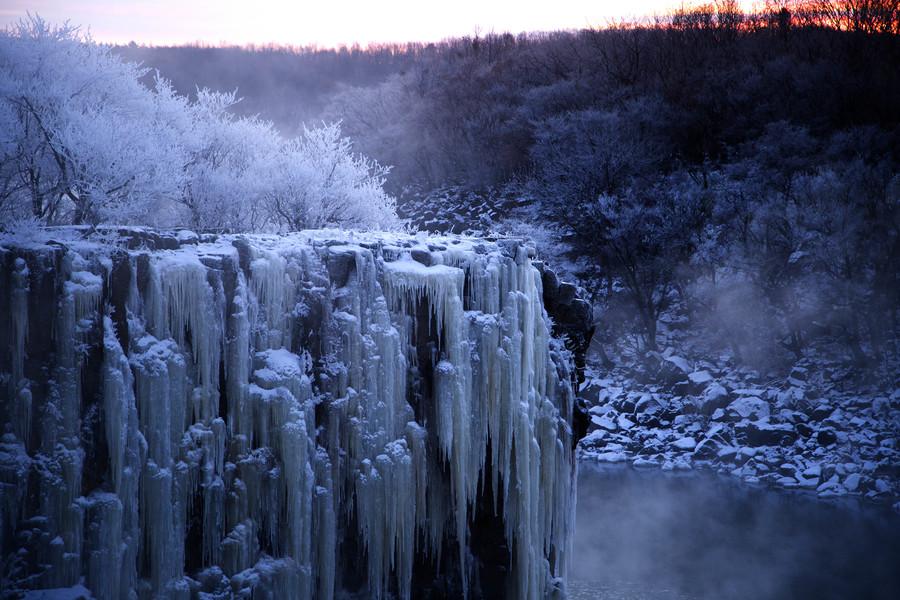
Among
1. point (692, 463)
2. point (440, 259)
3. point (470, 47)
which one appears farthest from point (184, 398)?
point (470, 47)

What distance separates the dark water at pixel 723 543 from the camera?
60.4 feet

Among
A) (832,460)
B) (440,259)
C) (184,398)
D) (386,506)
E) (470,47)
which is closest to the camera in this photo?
(184,398)

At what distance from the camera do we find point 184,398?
897cm

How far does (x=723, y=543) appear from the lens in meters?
21.5

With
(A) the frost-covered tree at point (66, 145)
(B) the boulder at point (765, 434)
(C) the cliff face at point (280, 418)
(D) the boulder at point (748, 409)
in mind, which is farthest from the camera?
(D) the boulder at point (748, 409)

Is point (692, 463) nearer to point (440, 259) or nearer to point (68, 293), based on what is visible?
point (440, 259)

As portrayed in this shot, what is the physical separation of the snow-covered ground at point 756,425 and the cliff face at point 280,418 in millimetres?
16275

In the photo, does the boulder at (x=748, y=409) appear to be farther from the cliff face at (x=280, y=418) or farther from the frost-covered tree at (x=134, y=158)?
the cliff face at (x=280, y=418)

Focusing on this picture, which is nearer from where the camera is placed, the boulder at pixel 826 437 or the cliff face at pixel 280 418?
the cliff face at pixel 280 418

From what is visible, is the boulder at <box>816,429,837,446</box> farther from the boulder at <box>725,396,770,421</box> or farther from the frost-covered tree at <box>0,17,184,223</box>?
the frost-covered tree at <box>0,17,184,223</box>

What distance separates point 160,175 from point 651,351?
25.1m

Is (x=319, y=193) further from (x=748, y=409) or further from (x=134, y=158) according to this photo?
(x=748, y=409)

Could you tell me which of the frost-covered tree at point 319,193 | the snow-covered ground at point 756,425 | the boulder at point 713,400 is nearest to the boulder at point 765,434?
the snow-covered ground at point 756,425

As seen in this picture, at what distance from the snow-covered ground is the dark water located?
124cm
